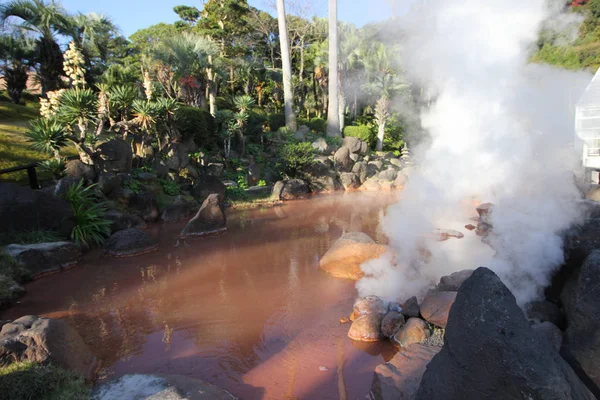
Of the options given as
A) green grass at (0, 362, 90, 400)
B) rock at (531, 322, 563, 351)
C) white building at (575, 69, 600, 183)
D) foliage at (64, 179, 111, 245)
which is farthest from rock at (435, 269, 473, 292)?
foliage at (64, 179, 111, 245)

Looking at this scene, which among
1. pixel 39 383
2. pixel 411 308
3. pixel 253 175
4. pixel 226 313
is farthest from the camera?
pixel 253 175

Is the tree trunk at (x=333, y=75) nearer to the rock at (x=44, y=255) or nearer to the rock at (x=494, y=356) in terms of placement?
the rock at (x=44, y=255)

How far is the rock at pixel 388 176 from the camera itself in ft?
55.3

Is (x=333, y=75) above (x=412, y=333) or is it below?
above

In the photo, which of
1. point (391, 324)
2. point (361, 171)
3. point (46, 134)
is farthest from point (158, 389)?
point (361, 171)

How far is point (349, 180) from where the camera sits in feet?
54.4

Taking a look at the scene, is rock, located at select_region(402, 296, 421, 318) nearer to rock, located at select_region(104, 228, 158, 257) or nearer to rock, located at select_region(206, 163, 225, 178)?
rock, located at select_region(104, 228, 158, 257)

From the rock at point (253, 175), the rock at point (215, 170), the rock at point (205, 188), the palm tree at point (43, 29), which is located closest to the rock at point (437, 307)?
the rock at point (205, 188)

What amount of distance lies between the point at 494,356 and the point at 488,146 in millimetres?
6753

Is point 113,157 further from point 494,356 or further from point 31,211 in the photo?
point 494,356

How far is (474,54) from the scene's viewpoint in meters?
7.63

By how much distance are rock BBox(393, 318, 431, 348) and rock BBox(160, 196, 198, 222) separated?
7.97 metres

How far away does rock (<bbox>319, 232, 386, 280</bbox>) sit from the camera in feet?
21.8

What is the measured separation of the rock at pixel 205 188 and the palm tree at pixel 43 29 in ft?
34.1
